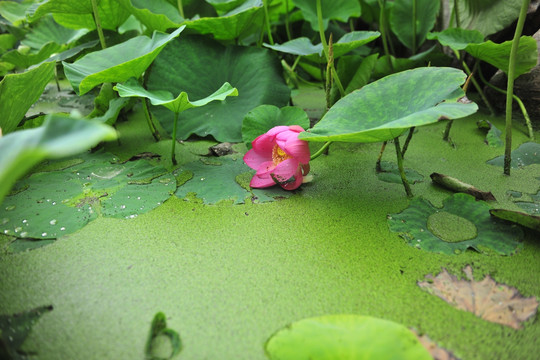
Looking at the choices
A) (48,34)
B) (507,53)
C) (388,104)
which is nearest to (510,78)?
(507,53)

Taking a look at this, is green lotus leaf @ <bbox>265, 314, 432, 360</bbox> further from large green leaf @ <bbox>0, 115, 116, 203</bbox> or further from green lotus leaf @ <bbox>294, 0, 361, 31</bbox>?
green lotus leaf @ <bbox>294, 0, 361, 31</bbox>

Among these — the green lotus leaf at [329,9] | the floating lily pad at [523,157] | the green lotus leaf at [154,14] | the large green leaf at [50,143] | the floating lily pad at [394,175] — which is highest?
the green lotus leaf at [154,14]

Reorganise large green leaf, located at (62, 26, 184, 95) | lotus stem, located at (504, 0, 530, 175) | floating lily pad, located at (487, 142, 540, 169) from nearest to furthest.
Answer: lotus stem, located at (504, 0, 530, 175) → large green leaf, located at (62, 26, 184, 95) → floating lily pad, located at (487, 142, 540, 169)

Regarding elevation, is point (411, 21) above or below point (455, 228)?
above

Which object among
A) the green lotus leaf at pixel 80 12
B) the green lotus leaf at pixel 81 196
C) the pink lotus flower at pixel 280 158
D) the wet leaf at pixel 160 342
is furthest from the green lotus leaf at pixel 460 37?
the wet leaf at pixel 160 342

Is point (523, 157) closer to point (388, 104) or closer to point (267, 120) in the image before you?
point (388, 104)

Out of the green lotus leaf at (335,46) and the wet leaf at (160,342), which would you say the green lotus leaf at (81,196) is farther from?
the green lotus leaf at (335,46)

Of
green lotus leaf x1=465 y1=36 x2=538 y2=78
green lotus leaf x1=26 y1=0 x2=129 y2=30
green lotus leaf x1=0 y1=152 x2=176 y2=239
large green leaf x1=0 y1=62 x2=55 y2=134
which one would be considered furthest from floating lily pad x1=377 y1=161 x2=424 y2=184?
green lotus leaf x1=26 y1=0 x2=129 y2=30
